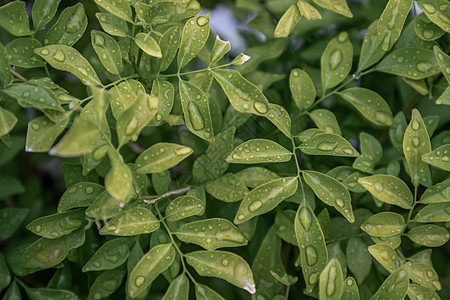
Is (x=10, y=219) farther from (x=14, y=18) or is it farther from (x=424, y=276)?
(x=424, y=276)

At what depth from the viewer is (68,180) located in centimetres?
73

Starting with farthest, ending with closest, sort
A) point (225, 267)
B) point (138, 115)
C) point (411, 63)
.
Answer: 1. point (411, 63)
2. point (225, 267)
3. point (138, 115)

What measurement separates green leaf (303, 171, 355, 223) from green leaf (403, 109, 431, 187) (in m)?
0.11

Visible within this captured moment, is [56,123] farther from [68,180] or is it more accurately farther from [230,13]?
[230,13]

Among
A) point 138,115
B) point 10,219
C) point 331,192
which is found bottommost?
point 10,219

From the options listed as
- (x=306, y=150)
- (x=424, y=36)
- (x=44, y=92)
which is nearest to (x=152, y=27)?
(x=44, y=92)

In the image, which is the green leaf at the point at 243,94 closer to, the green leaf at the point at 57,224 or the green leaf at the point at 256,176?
the green leaf at the point at 256,176

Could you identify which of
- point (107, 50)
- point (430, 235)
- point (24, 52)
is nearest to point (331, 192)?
Answer: point (430, 235)

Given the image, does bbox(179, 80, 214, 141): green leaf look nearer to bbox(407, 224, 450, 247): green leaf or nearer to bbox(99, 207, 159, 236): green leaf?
bbox(99, 207, 159, 236): green leaf

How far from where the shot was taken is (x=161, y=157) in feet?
1.93

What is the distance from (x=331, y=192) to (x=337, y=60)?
24cm

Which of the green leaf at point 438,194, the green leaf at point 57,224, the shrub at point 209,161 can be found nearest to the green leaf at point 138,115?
Answer: the shrub at point 209,161

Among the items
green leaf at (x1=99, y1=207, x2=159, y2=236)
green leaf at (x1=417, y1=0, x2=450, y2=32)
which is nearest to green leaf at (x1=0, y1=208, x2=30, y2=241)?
green leaf at (x1=99, y1=207, x2=159, y2=236)

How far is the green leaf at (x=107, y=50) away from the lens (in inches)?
25.6
